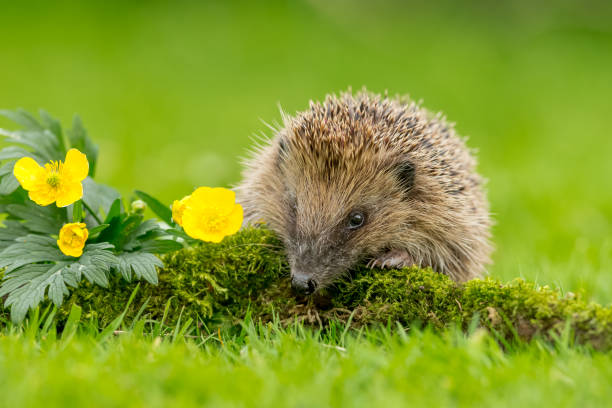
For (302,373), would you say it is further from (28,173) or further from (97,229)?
(28,173)

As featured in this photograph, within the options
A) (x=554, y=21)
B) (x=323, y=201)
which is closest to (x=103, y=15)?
(x=554, y=21)

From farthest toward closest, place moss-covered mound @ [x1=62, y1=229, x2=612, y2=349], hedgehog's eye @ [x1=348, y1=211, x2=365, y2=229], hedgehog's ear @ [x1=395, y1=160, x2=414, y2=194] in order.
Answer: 1. hedgehog's ear @ [x1=395, y1=160, x2=414, y2=194]
2. hedgehog's eye @ [x1=348, y1=211, x2=365, y2=229]
3. moss-covered mound @ [x1=62, y1=229, x2=612, y2=349]

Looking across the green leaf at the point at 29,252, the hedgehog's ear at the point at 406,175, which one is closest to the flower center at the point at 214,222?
the green leaf at the point at 29,252

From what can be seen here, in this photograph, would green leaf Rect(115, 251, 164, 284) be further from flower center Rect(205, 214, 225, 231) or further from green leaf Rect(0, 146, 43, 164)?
green leaf Rect(0, 146, 43, 164)

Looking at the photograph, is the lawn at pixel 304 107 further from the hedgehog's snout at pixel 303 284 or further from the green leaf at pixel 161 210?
the green leaf at pixel 161 210

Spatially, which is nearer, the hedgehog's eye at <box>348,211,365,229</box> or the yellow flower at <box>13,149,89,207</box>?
the yellow flower at <box>13,149,89,207</box>

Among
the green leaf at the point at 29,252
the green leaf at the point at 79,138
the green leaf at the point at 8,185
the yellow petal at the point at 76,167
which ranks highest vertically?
the green leaf at the point at 79,138

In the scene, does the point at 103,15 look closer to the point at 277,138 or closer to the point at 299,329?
the point at 277,138

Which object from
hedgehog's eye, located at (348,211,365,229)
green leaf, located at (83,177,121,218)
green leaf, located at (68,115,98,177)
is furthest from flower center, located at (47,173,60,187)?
hedgehog's eye, located at (348,211,365,229)
